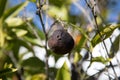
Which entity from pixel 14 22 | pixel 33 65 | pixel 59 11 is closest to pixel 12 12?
pixel 14 22

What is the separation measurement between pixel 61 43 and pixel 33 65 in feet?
2.54

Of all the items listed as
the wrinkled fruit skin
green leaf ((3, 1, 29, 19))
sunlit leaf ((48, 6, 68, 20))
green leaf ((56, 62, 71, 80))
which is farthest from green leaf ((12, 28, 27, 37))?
the wrinkled fruit skin

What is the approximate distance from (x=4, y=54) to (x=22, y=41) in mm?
149

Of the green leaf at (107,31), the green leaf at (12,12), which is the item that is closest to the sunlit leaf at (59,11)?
the green leaf at (12,12)

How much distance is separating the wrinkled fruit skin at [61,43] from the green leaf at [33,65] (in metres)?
0.71

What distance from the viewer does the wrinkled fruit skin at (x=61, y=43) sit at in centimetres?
138

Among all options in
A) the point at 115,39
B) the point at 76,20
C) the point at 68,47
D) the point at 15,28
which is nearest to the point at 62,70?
the point at 68,47

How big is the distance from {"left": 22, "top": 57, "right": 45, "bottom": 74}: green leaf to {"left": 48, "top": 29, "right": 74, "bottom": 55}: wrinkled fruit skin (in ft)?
2.32

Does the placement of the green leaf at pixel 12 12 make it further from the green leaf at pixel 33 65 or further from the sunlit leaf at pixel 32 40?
the green leaf at pixel 33 65

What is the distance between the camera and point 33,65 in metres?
2.15

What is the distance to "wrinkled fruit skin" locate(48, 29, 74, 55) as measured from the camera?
54.3 inches

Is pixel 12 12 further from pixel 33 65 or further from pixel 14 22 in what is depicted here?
pixel 33 65

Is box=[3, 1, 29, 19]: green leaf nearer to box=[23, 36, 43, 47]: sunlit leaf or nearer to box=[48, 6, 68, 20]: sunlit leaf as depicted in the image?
box=[23, 36, 43, 47]: sunlit leaf

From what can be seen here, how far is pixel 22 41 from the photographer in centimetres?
217
